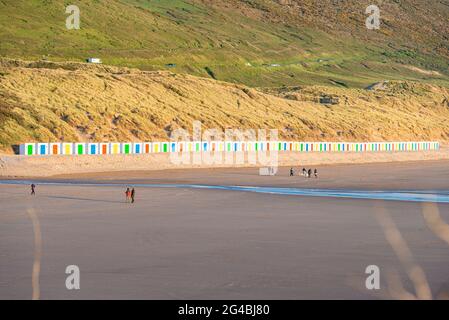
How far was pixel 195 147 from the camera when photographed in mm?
76438

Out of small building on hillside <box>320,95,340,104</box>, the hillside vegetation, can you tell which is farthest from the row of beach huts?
small building on hillside <box>320,95,340,104</box>

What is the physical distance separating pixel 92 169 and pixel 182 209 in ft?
88.7

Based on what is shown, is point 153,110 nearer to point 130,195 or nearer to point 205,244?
point 130,195

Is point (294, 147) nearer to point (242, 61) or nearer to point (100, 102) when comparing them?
point (100, 102)

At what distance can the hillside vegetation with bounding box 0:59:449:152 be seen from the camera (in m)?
77.4

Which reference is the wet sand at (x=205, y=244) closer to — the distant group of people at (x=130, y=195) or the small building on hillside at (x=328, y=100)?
the distant group of people at (x=130, y=195)

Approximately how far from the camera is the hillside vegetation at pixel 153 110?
77438 mm

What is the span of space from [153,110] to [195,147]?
13.8 m

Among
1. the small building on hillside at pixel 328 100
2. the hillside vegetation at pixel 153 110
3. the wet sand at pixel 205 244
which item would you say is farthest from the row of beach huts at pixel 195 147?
the small building on hillside at pixel 328 100

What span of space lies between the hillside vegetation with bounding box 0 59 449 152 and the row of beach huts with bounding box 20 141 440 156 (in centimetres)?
421

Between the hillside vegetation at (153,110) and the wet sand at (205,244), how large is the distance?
100 feet

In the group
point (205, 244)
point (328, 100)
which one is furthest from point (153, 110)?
point (205, 244)

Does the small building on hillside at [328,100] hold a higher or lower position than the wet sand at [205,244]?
higher

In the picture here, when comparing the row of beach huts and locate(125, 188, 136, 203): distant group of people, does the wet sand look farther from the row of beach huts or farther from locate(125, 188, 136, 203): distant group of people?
the row of beach huts
